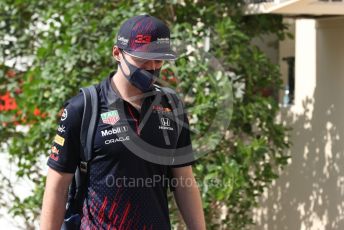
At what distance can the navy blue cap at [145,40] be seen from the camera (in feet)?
9.30

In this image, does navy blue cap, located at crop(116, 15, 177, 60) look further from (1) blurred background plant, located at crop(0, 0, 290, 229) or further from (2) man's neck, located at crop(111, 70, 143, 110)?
(1) blurred background plant, located at crop(0, 0, 290, 229)

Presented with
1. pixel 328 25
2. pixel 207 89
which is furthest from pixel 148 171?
pixel 328 25

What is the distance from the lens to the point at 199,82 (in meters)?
5.25

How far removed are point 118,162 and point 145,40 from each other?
502 millimetres

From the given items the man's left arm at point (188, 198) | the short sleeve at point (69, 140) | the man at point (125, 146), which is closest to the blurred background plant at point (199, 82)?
the man's left arm at point (188, 198)

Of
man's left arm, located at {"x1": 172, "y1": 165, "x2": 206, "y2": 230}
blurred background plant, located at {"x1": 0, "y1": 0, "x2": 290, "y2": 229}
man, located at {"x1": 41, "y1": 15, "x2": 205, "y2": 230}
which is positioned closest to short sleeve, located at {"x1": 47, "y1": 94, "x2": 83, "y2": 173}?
man, located at {"x1": 41, "y1": 15, "x2": 205, "y2": 230}

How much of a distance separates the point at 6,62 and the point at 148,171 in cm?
392

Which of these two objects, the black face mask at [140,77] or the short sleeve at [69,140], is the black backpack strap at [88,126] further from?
the black face mask at [140,77]

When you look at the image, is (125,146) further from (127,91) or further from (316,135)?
(316,135)

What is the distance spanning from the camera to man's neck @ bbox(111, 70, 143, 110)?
2918 mm

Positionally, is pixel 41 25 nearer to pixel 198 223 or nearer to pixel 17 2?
pixel 17 2

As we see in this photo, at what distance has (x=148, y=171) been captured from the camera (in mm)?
2838

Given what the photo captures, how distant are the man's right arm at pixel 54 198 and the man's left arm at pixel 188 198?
48 centimetres

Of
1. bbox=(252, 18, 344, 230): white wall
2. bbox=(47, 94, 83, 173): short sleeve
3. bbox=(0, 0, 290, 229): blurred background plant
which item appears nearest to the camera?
bbox=(47, 94, 83, 173): short sleeve
